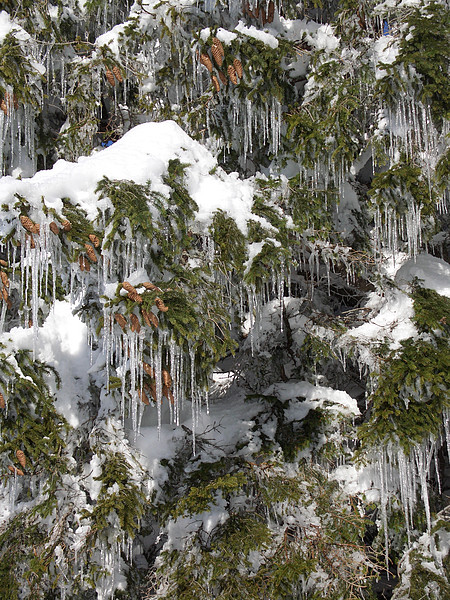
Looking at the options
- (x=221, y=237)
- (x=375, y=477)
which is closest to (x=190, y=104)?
(x=221, y=237)

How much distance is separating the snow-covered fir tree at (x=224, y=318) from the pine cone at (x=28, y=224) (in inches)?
0.5

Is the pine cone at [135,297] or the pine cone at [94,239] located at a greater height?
the pine cone at [94,239]

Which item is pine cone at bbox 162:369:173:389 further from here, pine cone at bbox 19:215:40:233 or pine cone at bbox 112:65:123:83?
pine cone at bbox 112:65:123:83

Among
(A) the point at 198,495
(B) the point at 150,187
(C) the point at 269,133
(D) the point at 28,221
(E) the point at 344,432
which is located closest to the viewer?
(D) the point at 28,221

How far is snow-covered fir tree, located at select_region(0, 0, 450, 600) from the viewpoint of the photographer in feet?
10.2

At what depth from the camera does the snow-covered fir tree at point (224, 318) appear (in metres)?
3.10

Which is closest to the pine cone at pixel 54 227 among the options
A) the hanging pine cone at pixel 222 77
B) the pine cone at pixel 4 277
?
the pine cone at pixel 4 277

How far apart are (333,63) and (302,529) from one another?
4164mm

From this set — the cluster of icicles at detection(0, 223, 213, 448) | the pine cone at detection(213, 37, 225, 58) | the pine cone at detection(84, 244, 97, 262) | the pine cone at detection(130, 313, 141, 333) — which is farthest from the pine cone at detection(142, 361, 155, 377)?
the pine cone at detection(213, 37, 225, 58)

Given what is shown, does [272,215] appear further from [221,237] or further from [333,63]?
[333,63]

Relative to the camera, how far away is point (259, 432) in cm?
467

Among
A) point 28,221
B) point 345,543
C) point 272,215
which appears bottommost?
point 345,543

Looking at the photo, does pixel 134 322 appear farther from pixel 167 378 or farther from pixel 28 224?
pixel 28 224

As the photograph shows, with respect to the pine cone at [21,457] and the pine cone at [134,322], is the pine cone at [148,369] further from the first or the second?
the pine cone at [21,457]
